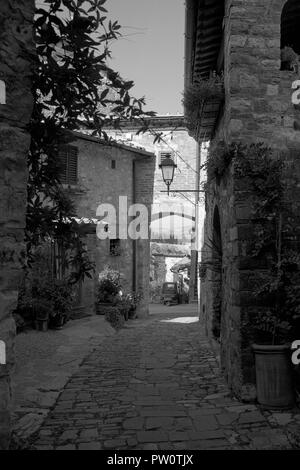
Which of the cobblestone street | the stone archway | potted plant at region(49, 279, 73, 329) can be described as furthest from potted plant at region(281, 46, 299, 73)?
potted plant at region(49, 279, 73, 329)

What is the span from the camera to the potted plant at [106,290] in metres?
11.9

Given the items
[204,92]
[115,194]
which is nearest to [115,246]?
[115,194]

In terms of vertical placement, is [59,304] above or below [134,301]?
above

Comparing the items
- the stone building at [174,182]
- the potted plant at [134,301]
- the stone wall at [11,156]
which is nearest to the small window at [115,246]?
the potted plant at [134,301]

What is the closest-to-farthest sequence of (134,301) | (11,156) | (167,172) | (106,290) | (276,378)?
(11,156), (276,378), (167,172), (106,290), (134,301)

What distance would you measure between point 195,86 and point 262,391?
3.53 m

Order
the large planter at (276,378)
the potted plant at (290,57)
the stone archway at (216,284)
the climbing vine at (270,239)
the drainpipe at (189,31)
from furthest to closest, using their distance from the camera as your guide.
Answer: the stone archway at (216,284) < the drainpipe at (189,31) < the potted plant at (290,57) < the climbing vine at (270,239) < the large planter at (276,378)

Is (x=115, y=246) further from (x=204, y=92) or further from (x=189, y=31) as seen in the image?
(x=204, y=92)

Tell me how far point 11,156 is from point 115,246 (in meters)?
10.9

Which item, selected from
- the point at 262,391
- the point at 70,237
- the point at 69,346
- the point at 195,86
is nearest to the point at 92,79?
the point at 70,237

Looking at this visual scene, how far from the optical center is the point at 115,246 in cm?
1381

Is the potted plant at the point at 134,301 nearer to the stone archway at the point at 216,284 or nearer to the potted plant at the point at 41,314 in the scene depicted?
the potted plant at the point at 41,314

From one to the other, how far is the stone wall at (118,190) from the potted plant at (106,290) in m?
0.60

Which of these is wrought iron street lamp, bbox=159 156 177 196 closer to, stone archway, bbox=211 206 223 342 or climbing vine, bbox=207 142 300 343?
stone archway, bbox=211 206 223 342
